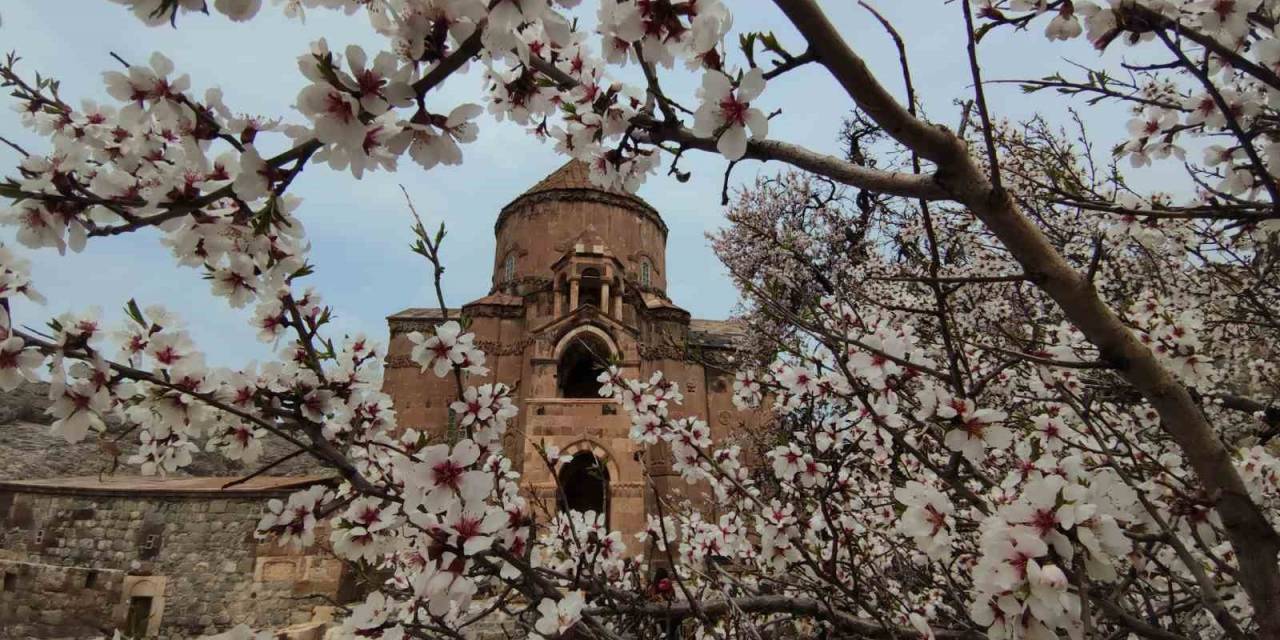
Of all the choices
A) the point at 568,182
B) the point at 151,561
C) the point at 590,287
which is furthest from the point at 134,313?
the point at 568,182

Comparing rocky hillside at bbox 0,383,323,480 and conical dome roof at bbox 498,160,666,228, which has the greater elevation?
conical dome roof at bbox 498,160,666,228

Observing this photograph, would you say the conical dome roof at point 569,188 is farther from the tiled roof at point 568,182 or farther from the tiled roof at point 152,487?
the tiled roof at point 152,487

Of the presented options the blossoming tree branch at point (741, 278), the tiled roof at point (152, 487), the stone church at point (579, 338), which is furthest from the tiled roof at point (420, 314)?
the blossoming tree branch at point (741, 278)

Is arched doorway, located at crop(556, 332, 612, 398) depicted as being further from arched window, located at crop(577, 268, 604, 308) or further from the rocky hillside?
Result: the rocky hillside

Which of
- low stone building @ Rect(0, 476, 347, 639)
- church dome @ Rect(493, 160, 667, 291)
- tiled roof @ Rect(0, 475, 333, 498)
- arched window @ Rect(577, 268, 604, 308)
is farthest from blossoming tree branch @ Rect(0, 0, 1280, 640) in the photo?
church dome @ Rect(493, 160, 667, 291)

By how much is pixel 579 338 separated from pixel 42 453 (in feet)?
56.2

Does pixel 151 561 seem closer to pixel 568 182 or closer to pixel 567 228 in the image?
pixel 567 228

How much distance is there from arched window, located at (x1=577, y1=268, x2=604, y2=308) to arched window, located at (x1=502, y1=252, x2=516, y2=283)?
383 centimetres

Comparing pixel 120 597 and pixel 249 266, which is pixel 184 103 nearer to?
pixel 249 266

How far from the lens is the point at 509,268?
68.4 ft

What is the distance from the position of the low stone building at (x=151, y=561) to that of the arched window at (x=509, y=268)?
29.5ft

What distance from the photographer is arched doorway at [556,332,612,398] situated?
629 inches

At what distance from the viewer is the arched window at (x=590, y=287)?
677 inches

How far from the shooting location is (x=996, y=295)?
9500mm
